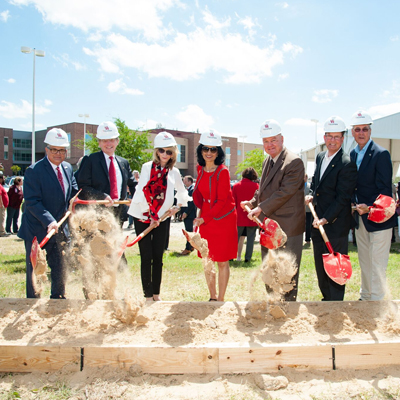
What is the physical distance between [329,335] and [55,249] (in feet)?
9.36

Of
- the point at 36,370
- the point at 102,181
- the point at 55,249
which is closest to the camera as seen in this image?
the point at 36,370

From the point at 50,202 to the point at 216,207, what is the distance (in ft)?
5.81

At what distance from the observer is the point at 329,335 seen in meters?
3.30

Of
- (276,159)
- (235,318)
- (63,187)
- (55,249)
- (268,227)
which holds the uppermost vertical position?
(276,159)

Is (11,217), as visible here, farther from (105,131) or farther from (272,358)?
(272,358)

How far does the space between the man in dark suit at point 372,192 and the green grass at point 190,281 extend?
1.81 ft

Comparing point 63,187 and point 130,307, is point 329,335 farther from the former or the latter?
point 63,187

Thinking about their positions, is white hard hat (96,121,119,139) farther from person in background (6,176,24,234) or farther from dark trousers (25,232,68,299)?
person in background (6,176,24,234)

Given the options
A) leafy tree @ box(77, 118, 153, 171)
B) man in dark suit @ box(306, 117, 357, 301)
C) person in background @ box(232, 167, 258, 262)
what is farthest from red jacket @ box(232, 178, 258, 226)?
leafy tree @ box(77, 118, 153, 171)

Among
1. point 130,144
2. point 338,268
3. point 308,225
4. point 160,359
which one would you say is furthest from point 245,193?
point 130,144

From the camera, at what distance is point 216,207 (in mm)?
4207

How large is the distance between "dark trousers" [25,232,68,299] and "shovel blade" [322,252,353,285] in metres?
2.70

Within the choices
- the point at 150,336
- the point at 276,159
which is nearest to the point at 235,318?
the point at 150,336

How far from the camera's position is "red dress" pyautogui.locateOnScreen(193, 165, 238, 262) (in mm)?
4230
